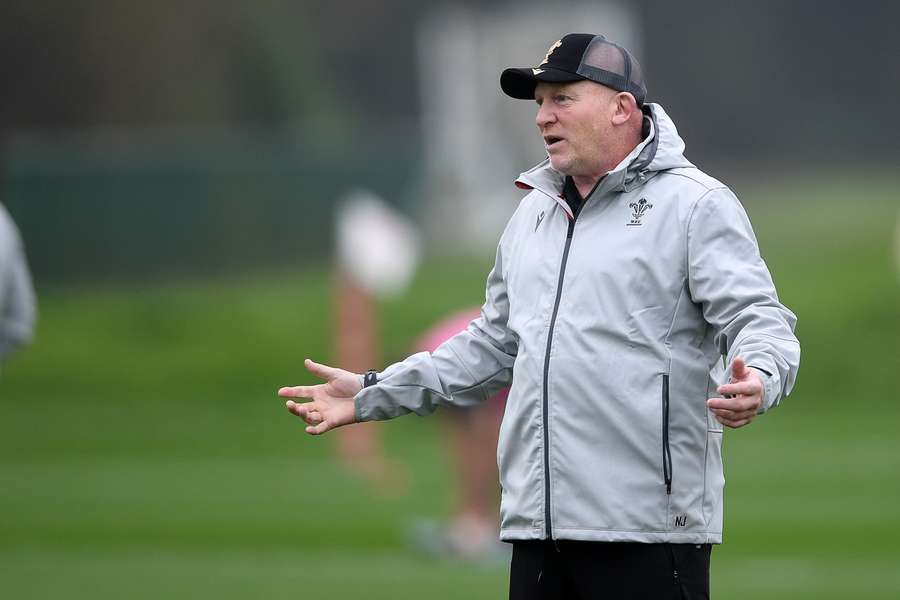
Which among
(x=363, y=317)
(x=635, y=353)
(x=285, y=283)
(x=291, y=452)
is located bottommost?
(x=635, y=353)

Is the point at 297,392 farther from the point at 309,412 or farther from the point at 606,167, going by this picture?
the point at 606,167

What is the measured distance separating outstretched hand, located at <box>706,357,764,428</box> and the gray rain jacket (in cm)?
19

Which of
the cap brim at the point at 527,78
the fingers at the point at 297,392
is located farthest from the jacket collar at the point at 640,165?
the fingers at the point at 297,392

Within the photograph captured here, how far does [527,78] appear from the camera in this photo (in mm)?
4871

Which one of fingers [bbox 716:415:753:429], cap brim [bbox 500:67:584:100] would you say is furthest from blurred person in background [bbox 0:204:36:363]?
fingers [bbox 716:415:753:429]

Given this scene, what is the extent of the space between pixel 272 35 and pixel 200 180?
10847mm

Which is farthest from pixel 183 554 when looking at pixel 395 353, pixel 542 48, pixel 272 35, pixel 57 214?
Answer: pixel 272 35

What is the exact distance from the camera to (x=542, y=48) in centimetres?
3216

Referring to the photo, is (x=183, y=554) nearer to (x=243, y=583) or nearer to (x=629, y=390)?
(x=243, y=583)

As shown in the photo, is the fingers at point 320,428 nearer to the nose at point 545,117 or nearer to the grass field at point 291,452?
the nose at point 545,117

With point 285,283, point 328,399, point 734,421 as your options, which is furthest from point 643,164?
point 285,283

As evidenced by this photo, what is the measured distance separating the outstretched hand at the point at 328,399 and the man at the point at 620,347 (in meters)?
0.47

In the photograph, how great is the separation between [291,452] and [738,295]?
14.2 metres

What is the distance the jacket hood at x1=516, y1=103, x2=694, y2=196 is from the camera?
4.70 m
